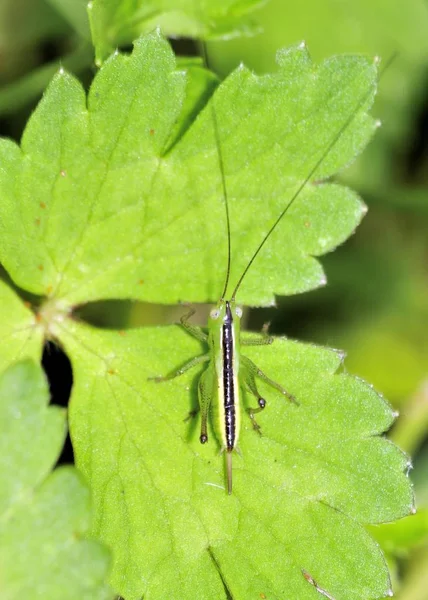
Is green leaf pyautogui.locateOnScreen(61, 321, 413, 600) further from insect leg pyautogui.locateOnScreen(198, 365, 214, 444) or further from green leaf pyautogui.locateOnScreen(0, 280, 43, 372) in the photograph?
green leaf pyautogui.locateOnScreen(0, 280, 43, 372)

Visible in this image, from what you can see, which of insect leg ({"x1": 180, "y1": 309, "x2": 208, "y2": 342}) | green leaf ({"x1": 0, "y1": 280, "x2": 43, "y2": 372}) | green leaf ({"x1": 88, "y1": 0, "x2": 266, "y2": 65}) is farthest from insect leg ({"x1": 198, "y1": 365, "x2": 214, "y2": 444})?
green leaf ({"x1": 88, "y1": 0, "x2": 266, "y2": 65})

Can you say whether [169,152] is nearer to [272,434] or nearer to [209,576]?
[272,434]

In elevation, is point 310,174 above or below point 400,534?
above

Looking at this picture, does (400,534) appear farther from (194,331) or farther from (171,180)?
(171,180)

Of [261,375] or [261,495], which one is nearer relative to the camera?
[261,495]

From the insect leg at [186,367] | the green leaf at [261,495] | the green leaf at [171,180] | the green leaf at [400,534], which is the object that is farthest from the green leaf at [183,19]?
the green leaf at [400,534]

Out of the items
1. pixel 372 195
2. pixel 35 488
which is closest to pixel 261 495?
pixel 35 488

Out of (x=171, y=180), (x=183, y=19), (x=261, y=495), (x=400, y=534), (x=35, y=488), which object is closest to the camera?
(x=35, y=488)
